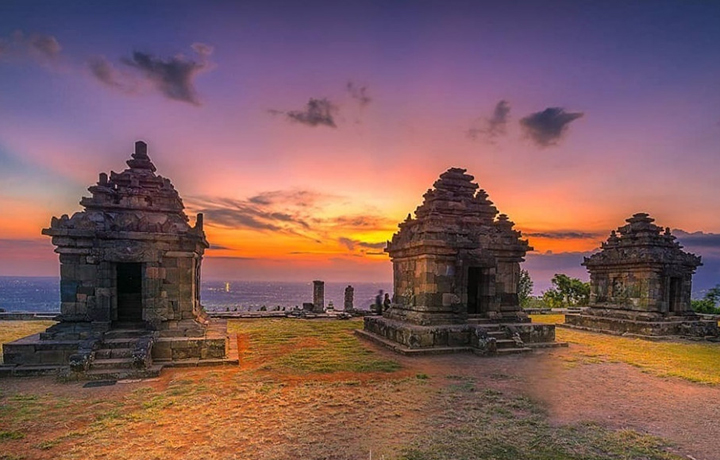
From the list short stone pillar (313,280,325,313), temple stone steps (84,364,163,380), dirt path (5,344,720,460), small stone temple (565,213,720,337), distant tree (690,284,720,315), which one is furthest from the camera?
distant tree (690,284,720,315)

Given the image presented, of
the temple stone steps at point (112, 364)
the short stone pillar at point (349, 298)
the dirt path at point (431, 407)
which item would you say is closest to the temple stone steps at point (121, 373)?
the temple stone steps at point (112, 364)

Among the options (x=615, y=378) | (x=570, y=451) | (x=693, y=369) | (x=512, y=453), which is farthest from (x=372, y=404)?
(x=693, y=369)

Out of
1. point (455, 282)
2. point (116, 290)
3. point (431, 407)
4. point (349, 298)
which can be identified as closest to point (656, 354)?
point (455, 282)

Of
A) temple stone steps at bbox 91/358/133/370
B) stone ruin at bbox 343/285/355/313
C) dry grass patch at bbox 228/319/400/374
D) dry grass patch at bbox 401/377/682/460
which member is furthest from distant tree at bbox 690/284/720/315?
temple stone steps at bbox 91/358/133/370

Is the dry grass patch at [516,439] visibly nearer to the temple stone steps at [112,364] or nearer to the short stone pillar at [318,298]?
the temple stone steps at [112,364]

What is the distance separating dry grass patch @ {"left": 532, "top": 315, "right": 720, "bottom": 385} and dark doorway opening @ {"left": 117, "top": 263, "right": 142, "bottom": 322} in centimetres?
1484

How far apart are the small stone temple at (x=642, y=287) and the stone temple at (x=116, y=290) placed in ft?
61.0

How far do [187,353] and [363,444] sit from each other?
717cm

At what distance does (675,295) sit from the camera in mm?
20141

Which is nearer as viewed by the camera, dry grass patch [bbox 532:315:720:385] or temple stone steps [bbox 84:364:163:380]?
temple stone steps [bbox 84:364:163:380]

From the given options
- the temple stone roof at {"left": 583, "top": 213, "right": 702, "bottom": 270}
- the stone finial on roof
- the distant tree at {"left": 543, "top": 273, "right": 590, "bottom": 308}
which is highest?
the stone finial on roof

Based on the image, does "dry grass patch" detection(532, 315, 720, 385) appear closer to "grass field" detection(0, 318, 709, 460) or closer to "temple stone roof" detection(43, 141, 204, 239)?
"grass field" detection(0, 318, 709, 460)

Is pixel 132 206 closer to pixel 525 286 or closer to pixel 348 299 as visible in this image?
pixel 348 299

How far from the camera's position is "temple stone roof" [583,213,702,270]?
19.3 metres
